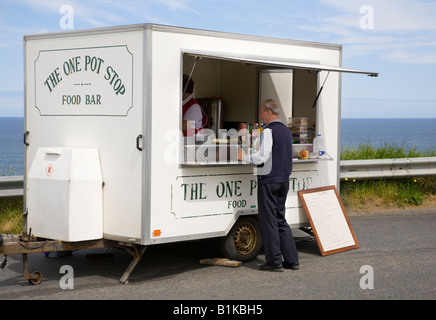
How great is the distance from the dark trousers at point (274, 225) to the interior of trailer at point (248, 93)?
2.22ft

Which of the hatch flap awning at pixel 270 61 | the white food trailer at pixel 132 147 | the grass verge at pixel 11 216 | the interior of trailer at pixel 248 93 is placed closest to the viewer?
the white food trailer at pixel 132 147

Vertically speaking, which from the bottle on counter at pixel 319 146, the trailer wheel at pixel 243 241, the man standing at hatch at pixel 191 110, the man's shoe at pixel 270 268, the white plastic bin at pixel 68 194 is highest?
the man standing at hatch at pixel 191 110

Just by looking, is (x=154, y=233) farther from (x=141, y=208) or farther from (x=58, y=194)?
(x=58, y=194)

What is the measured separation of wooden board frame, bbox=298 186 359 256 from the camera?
8555mm

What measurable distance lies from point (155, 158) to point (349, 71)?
8.71 feet

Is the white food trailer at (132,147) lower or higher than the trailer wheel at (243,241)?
higher

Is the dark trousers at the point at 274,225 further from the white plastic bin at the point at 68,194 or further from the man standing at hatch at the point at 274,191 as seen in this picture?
the white plastic bin at the point at 68,194

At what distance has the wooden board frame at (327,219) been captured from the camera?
8555 mm

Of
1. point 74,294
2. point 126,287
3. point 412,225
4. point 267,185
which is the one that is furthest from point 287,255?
point 412,225

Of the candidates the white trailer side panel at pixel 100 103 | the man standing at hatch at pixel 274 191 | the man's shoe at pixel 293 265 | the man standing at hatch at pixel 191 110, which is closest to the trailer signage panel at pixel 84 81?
the white trailer side panel at pixel 100 103

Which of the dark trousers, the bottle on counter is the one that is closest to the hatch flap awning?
the bottle on counter

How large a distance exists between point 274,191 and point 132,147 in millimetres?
1679
